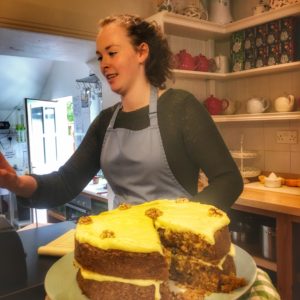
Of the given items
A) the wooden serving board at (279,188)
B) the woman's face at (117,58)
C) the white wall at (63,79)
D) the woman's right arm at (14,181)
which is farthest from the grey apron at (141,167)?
the white wall at (63,79)

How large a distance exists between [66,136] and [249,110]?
324 centimetres

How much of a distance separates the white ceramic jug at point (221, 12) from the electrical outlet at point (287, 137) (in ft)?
2.75

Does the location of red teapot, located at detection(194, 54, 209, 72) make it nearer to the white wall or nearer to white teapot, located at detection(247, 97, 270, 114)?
white teapot, located at detection(247, 97, 270, 114)

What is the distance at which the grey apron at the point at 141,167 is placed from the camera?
1019 millimetres

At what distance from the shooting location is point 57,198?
3.71 feet

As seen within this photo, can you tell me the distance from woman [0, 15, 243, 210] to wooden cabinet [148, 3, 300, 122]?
1041mm

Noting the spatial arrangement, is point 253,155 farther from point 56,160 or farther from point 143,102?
point 56,160

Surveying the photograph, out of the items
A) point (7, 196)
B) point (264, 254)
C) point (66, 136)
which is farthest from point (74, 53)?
point (7, 196)

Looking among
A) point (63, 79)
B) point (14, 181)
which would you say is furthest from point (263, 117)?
point (63, 79)

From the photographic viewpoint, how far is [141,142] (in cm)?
105

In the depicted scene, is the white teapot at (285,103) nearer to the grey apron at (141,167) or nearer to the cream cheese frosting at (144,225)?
the grey apron at (141,167)

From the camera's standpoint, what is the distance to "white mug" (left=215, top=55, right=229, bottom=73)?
238 cm

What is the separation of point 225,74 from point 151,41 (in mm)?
1316

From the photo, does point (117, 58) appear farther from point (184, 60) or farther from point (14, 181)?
point (184, 60)
